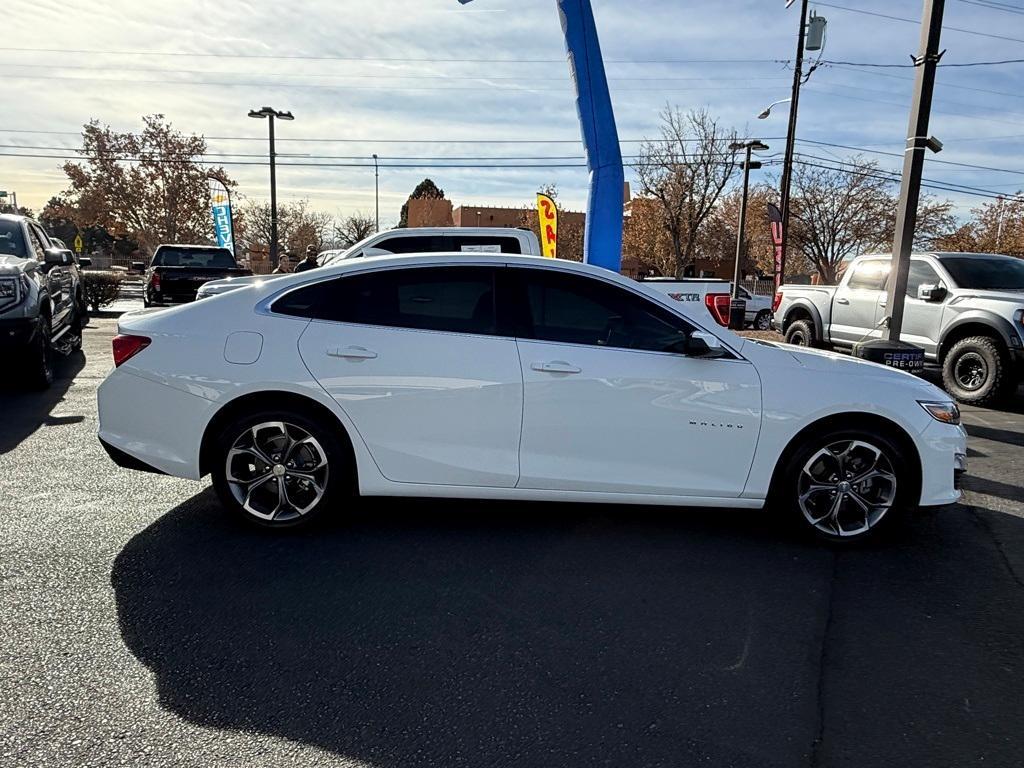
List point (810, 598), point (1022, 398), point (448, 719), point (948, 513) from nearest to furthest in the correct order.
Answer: point (448, 719)
point (810, 598)
point (948, 513)
point (1022, 398)

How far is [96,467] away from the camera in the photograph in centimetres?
527

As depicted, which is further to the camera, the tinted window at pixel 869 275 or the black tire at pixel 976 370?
the tinted window at pixel 869 275

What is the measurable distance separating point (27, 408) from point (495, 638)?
6414mm

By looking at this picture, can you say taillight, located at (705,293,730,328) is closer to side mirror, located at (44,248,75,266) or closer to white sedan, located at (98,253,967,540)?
white sedan, located at (98,253,967,540)

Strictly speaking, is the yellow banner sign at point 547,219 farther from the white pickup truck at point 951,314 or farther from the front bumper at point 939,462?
the front bumper at point 939,462

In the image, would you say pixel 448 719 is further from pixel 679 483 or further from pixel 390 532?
pixel 679 483

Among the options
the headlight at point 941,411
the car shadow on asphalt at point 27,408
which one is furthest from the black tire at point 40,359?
the headlight at point 941,411

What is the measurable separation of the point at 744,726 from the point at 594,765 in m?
0.60

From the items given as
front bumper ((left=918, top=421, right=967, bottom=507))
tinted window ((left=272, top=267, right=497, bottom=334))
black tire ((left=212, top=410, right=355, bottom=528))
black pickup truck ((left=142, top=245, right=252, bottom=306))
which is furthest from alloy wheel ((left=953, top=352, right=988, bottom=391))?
black pickup truck ((left=142, top=245, right=252, bottom=306))

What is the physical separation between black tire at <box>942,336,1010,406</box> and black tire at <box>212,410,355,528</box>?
832cm

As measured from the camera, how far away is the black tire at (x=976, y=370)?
343 inches

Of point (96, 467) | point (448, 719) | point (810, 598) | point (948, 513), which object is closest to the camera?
point (448, 719)

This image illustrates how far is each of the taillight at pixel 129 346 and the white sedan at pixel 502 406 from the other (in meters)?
0.01

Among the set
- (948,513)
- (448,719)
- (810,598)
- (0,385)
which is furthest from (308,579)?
(0,385)
